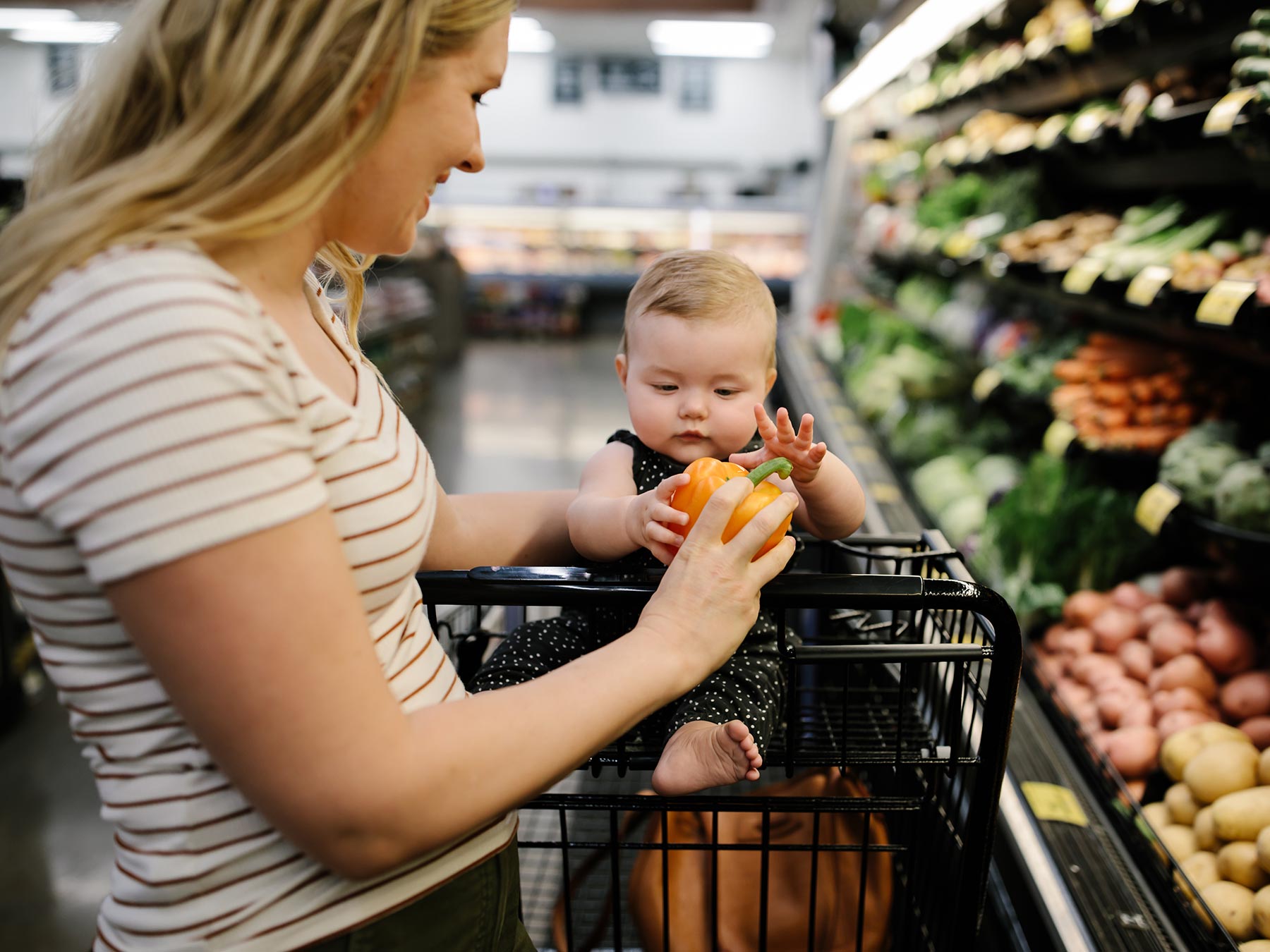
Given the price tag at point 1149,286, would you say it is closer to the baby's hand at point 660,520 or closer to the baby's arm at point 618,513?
the baby's arm at point 618,513

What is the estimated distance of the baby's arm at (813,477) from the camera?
110 centimetres

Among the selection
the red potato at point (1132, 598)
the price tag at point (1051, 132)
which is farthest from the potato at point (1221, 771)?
the price tag at point (1051, 132)

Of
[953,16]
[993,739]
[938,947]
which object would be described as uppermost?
[953,16]

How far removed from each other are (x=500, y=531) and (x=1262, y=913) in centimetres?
131

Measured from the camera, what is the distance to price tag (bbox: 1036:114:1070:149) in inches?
118

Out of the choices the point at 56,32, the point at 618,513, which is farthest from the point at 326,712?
the point at 56,32

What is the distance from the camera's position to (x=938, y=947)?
116cm

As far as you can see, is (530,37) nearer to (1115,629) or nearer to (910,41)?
(910,41)

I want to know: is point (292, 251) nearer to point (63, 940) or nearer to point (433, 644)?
point (433, 644)

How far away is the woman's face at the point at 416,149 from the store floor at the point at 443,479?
1.17m

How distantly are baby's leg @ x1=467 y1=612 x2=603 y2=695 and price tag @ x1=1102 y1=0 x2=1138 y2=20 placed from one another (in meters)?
2.13

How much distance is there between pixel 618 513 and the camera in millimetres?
1207

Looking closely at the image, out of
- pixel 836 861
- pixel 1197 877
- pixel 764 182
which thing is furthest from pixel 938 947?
pixel 764 182

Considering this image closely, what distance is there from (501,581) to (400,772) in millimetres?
365
